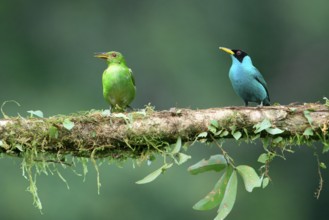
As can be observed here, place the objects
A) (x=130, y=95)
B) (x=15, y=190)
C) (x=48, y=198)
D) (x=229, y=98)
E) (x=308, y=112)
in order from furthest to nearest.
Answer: (x=229, y=98)
(x=15, y=190)
(x=48, y=198)
(x=130, y=95)
(x=308, y=112)

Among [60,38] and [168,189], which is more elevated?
[60,38]

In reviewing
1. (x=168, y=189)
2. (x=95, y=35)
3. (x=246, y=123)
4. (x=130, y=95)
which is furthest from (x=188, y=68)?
(x=246, y=123)

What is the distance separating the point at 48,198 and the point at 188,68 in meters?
5.05

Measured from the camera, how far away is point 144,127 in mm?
5645

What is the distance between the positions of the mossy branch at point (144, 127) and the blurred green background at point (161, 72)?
9414 millimetres

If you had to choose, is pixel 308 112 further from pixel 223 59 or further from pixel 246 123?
pixel 223 59

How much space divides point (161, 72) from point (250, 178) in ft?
42.6

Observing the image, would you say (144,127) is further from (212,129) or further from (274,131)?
(274,131)

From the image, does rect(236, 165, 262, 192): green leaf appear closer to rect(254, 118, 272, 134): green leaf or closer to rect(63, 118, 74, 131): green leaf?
rect(254, 118, 272, 134): green leaf

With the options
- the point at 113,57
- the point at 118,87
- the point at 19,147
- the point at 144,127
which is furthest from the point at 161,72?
the point at 19,147

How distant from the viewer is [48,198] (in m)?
15.1

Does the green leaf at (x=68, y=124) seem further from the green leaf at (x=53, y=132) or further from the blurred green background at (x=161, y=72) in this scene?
the blurred green background at (x=161, y=72)

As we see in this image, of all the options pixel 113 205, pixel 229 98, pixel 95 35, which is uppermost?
pixel 95 35

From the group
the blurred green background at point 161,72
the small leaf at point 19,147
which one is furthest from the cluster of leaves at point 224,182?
the blurred green background at point 161,72
